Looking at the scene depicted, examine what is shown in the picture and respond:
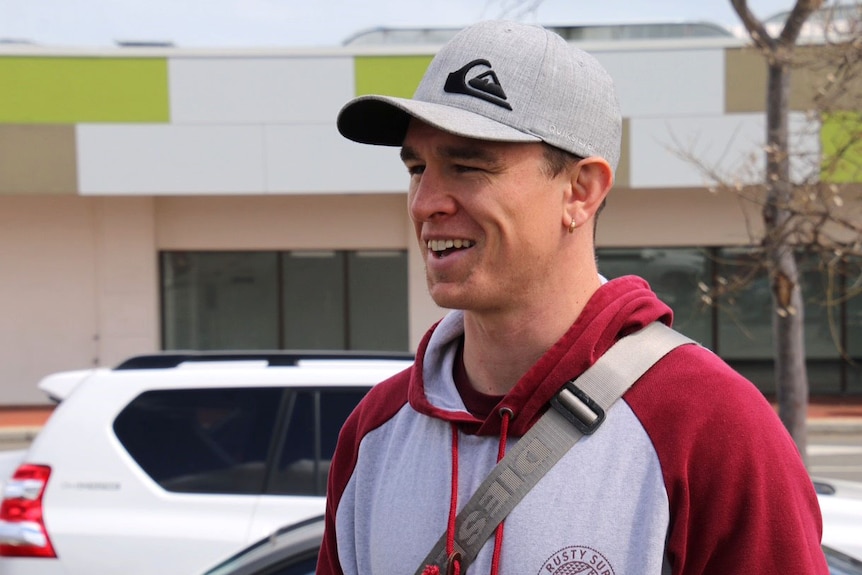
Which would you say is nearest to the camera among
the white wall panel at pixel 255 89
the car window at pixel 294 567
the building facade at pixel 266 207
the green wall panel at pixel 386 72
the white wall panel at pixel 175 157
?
the car window at pixel 294 567

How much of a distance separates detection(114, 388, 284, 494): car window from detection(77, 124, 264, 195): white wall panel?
10.7 metres

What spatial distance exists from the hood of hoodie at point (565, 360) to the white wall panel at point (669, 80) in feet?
45.8

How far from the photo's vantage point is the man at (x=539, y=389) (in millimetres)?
1386

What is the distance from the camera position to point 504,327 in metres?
1.65

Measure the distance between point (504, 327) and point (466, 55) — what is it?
1.47 feet

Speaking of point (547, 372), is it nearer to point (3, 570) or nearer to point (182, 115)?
point (3, 570)

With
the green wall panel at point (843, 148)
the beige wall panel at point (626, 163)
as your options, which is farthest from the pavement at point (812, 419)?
the beige wall panel at point (626, 163)

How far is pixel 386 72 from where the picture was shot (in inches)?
613

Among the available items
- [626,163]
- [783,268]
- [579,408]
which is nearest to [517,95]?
[579,408]

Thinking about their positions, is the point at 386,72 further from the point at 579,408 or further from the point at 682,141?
the point at 579,408

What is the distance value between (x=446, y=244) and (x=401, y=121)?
262 mm

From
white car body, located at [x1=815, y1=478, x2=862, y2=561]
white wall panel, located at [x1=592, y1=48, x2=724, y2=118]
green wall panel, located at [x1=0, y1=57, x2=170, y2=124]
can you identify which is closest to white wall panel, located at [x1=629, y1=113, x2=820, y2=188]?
white wall panel, located at [x1=592, y1=48, x2=724, y2=118]

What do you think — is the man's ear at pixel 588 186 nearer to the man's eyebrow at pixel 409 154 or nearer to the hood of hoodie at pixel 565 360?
the hood of hoodie at pixel 565 360

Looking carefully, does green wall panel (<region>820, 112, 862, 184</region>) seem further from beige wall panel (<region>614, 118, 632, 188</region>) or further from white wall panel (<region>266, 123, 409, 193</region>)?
white wall panel (<region>266, 123, 409, 193</region>)
